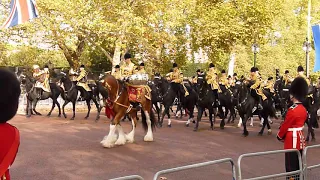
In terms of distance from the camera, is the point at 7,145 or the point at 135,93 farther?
the point at 135,93

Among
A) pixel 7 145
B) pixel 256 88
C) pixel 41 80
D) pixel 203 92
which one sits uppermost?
pixel 41 80

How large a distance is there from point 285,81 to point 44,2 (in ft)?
45.5

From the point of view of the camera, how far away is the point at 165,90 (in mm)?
18359

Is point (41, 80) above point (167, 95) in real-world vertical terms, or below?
above

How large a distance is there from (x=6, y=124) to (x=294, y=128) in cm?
466

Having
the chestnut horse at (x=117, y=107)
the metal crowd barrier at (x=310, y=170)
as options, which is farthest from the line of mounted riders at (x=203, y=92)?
the metal crowd barrier at (x=310, y=170)

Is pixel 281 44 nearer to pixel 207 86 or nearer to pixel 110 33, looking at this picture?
pixel 110 33

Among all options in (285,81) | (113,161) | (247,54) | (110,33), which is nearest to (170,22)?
(110,33)

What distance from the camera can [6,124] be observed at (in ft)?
13.9

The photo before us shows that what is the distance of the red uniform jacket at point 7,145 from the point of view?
161 inches

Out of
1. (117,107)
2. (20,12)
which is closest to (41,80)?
(20,12)

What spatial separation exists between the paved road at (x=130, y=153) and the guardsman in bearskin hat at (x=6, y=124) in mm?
3446

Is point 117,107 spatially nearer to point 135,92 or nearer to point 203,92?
point 135,92

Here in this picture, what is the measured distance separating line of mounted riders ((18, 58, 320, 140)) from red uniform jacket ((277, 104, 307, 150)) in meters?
6.33
